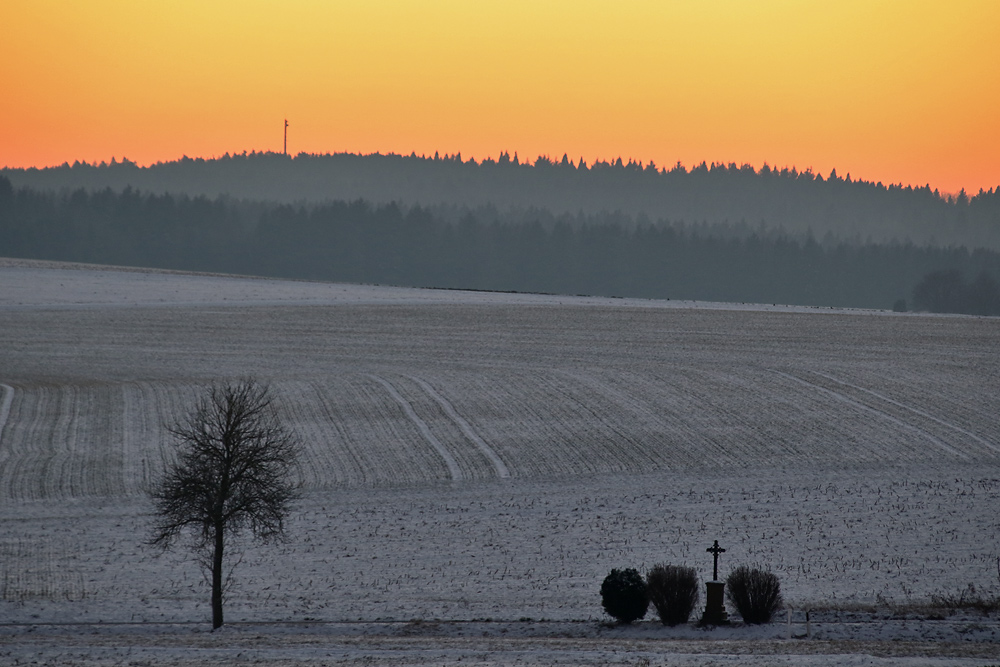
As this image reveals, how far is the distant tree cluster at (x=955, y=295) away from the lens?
128m

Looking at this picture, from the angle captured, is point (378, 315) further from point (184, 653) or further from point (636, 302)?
point (184, 653)

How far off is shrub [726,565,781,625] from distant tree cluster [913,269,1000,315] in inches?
4696

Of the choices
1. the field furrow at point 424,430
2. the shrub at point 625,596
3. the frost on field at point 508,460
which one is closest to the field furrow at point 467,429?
the frost on field at point 508,460

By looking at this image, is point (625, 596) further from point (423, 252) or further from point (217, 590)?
point (423, 252)

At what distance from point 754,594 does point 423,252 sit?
14171 cm

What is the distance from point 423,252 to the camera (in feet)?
523

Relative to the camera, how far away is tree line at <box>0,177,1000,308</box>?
497 ft

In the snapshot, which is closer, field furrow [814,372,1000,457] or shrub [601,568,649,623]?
shrub [601,568,649,623]

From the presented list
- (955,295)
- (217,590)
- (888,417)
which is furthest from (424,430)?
(955,295)

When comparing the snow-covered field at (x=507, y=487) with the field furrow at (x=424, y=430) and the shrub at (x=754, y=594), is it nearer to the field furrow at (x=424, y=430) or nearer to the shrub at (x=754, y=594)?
the field furrow at (x=424, y=430)

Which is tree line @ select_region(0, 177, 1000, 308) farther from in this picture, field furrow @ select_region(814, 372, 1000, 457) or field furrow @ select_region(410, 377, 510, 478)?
field furrow @ select_region(410, 377, 510, 478)

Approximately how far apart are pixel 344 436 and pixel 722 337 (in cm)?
3108

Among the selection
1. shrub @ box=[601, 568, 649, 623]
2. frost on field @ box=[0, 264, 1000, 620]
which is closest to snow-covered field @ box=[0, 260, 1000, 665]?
frost on field @ box=[0, 264, 1000, 620]

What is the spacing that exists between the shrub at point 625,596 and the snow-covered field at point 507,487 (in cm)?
60
